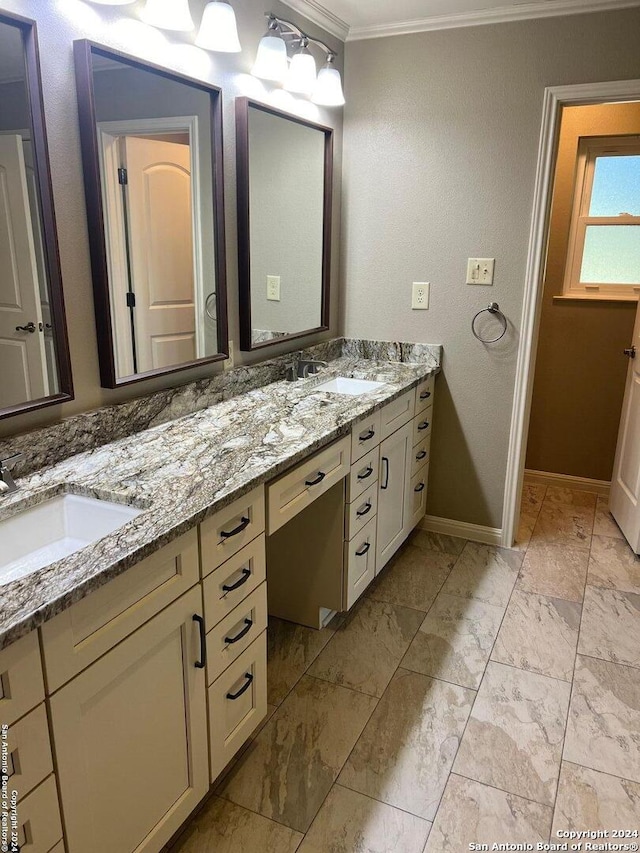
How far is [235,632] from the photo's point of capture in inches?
61.3

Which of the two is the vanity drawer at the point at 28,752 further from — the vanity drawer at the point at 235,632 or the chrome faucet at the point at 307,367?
the chrome faucet at the point at 307,367

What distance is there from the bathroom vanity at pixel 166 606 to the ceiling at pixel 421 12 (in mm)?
1533

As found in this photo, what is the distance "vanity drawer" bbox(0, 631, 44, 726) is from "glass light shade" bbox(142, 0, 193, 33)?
158 cm

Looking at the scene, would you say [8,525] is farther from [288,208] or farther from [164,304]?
[288,208]

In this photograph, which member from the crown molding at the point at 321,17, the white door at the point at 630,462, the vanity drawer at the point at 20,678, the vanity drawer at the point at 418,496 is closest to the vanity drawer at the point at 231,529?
the vanity drawer at the point at 20,678

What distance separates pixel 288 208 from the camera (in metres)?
2.56

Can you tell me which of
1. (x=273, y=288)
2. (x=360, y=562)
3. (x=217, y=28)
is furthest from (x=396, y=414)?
(x=217, y=28)

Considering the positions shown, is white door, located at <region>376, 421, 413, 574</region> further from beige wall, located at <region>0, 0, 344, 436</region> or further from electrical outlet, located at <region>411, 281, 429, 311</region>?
beige wall, located at <region>0, 0, 344, 436</region>

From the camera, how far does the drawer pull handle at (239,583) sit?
148 cm

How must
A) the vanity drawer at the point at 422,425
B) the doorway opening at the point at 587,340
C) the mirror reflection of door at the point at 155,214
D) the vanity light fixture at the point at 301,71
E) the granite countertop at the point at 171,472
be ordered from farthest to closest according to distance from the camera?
the doorway opening at the point at 587,340
the vanity drawer at the point at 422,425
the vanity light fixture at the point at 301,71
the mirror reflection of door at the point at 155,214
the granite countertop at the point at 171,472

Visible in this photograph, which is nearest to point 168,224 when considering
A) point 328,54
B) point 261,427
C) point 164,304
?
point 164,304

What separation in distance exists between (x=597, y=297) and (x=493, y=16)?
157 cm

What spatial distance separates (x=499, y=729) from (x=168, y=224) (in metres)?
1.79

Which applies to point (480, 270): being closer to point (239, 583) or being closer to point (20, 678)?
point (239, 583)
